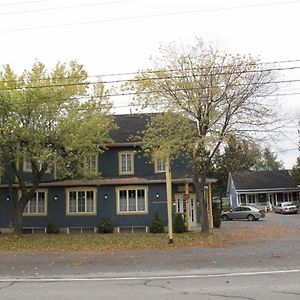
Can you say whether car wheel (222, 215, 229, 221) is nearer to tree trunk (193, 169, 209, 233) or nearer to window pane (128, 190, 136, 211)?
window pane (128, 190, 136, 211)

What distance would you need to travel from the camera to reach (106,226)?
96.5 ft

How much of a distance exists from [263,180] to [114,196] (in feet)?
124

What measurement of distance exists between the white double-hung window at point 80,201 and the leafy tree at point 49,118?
4.32 metres

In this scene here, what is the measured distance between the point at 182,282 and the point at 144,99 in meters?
15.6

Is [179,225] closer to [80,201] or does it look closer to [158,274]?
[80,201]

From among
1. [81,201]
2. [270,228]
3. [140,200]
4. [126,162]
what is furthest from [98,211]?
[270,228]

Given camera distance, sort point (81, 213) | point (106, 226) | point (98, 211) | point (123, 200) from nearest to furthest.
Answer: point (106, 226) < point (123, 200) < point (98, 211) < point (81, 213)

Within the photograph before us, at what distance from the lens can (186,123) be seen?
81.5 ft

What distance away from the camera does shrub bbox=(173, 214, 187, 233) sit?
1095 inches

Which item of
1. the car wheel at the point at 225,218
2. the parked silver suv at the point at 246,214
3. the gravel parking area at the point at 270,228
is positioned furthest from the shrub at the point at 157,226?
the car wheel at the point at 225,218

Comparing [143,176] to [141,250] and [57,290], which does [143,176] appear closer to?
[141,250]

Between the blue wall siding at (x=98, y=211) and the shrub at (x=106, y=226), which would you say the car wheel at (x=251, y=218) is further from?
the shrub at (x=106, y=226)

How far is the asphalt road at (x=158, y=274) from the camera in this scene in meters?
9.33

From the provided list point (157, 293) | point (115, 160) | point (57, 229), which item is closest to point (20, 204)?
point (57, 229)
